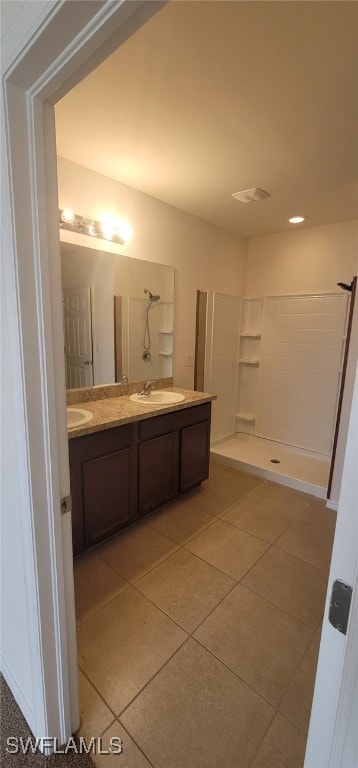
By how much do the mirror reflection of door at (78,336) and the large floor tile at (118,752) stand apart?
175 cm

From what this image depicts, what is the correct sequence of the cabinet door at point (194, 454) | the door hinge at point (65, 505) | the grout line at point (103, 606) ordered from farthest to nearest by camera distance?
the cabinet door at point (194, 454), the grout line at point (103, 606), the door hinge at point (65, 505)

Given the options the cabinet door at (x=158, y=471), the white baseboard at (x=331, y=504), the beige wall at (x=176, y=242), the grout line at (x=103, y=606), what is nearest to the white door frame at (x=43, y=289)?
the grout line at (x=103, y=606)

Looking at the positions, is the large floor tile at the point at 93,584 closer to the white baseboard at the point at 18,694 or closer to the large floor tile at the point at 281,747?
the white baseboard at the point at 18,694

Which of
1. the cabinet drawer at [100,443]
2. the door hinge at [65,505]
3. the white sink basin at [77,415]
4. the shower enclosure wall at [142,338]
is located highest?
the shower enclosure wall at [142,338]

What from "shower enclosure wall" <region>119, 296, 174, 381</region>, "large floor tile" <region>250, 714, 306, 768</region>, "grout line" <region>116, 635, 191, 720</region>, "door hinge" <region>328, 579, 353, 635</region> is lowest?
"large floor tile" <region>250, 714, 306, 768</region>

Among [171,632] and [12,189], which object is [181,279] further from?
[171,632]

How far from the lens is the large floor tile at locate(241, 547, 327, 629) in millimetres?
1677

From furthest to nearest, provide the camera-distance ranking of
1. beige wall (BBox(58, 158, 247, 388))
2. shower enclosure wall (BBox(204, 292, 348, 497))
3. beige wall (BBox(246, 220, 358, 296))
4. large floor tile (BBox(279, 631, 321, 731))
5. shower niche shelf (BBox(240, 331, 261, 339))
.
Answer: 1. shower niche shelf (BBox(240, 331, 261, 339))
2. shower enclosure wall (BBox(204, 292, 348, 497))
3. beige wall (BBox(246, 220, 358, 296))
4. beige wall (BBox(58, 158, 247, 388))
5. large floor tile (BBox(279, 631, 321, 731))

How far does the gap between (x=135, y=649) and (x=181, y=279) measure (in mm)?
2686

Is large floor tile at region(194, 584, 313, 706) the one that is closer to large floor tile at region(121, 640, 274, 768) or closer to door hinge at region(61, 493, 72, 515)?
large floor tile at region(121, 640, 274, 768)

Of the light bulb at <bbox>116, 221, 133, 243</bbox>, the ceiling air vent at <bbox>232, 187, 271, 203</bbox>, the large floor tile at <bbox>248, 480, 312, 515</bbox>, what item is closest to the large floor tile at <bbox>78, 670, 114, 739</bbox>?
the large floor tile at <bbox>248, 480, 312, 515</bbox>

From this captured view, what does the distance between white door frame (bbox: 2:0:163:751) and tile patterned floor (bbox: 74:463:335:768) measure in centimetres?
31

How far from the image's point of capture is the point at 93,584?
1.81m

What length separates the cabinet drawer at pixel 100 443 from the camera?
1.77 m
